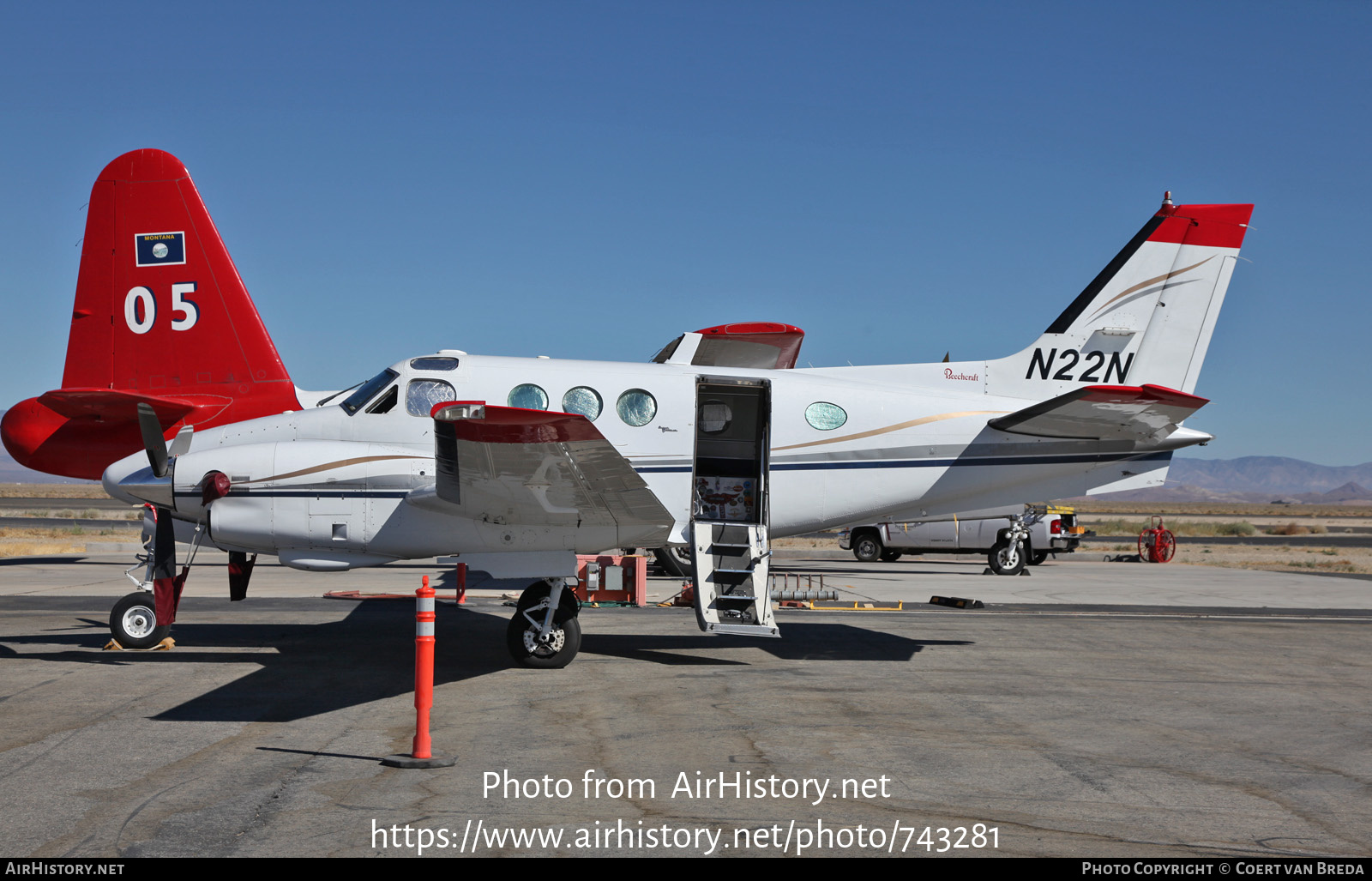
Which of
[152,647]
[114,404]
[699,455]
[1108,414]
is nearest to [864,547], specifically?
[699,455]

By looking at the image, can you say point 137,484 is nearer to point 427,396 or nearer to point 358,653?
point 358,653

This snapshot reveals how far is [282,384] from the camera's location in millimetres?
14273

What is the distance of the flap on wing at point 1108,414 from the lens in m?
10.6

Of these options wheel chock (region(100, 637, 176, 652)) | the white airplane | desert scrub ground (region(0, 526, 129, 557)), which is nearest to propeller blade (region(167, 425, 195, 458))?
the white airplane

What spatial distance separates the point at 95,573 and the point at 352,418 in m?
14.4

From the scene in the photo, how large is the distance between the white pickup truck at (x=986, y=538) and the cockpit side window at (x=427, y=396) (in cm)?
1779

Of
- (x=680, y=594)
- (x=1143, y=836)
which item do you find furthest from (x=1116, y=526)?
(x=1143, y=836)

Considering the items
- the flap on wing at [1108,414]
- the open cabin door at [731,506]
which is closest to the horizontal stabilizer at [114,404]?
the open cabin door at [731,506]

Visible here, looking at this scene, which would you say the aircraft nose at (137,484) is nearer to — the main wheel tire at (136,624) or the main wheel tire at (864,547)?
the main wheel tire at (136,624)

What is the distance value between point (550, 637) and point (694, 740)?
138 inches

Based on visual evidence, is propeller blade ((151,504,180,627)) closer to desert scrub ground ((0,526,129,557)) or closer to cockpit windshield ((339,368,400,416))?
cockpit windshield ((339,368,400,416))

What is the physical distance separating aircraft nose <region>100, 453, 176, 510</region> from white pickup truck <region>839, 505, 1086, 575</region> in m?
19.6

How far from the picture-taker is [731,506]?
41.1 feet
